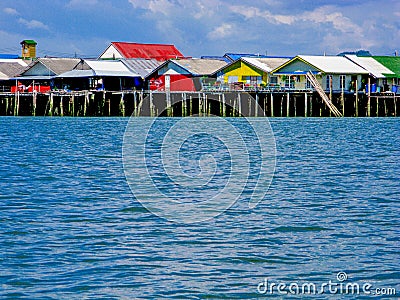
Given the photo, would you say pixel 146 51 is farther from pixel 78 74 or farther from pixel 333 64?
pixel 333 64

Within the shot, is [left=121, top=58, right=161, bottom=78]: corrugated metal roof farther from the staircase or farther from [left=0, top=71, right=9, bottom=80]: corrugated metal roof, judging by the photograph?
the staircase

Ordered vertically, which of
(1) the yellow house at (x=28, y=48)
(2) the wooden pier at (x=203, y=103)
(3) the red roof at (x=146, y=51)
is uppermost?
(1) the yellow house at (x=28, y=48)

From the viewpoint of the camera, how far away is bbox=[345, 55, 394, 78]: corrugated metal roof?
73.6 metres

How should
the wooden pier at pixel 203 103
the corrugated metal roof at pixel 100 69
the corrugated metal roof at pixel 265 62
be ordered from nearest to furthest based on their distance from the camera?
1. the wooden pier at pixel 203 103
2. the corrugated metal roof at pixel 100 69
3. the corrugated metal roof at pixel 265 62

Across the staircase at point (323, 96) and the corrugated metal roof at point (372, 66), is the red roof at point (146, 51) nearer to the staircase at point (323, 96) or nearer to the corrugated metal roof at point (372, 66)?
the corrugated metal roof at point (372, 66)

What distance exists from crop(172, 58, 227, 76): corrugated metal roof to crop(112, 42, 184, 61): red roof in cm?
963

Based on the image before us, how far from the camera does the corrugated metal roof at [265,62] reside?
2879 inches

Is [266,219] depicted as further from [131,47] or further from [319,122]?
[131,47]

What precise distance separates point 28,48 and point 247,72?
33.8 meters

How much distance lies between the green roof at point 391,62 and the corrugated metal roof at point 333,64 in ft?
10.6

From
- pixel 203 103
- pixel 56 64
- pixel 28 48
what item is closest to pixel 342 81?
pixel 203 103

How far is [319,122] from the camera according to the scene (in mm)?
62594

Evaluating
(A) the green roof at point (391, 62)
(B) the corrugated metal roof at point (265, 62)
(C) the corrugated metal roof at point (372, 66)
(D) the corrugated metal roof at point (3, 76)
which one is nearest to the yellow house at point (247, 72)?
(B) the corrugated metal roof at point (265, 62)

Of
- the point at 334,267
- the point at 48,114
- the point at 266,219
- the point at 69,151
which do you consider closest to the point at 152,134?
the point at 69,151
